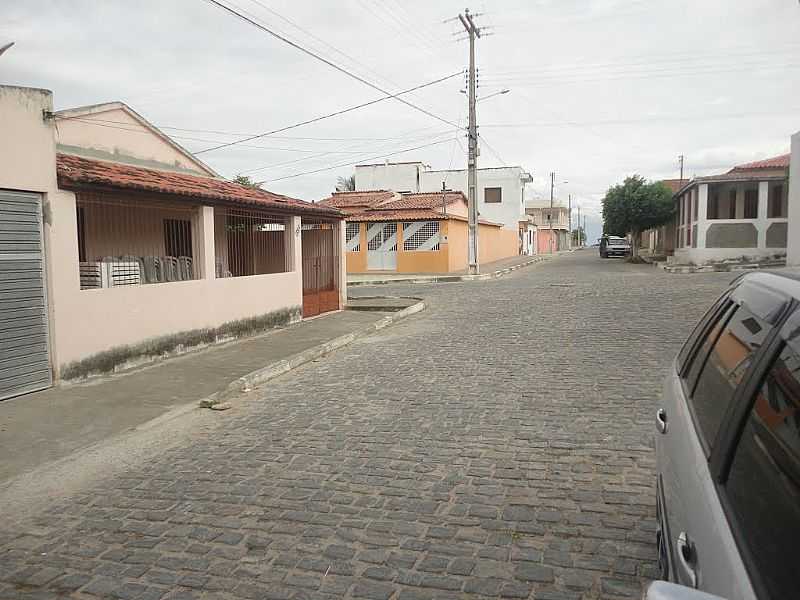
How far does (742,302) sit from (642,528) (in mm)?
1901

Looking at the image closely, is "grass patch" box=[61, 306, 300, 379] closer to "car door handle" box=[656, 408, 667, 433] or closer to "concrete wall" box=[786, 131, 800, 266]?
"car door handle" box=[656, 408, 667, 433]

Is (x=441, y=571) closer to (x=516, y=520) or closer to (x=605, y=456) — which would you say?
(x=516, y=520)

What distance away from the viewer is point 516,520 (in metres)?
4.13

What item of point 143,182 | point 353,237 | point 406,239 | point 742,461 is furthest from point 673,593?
point 353,237

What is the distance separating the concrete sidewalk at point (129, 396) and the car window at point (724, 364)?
5.21 meters

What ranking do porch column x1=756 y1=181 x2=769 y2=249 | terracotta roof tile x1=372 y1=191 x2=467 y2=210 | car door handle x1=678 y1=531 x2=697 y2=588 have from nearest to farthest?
1. car door handle x1=678 y1=531 x2=697 y2=588
2. porch column x1=756 y1=181 x2=769 y2=249
3. terracotta roof tile x1=372 y1=191 x2=467 y2=210

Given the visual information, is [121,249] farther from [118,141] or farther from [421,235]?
[421,235]

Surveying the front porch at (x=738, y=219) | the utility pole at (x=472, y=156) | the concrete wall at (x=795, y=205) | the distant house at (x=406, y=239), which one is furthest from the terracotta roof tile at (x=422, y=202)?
the concrete wall at (x=795, y=205)

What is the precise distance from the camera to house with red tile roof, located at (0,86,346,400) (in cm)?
773

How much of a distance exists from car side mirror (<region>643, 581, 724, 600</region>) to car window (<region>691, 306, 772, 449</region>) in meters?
0.81

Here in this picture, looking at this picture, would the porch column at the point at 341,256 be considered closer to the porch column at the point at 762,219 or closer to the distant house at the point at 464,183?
the porch column at the point at 762,219

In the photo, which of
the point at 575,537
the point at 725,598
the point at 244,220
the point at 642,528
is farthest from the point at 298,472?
the point at 244,220

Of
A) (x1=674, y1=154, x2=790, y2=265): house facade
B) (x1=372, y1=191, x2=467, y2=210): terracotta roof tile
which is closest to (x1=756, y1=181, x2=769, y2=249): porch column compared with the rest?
(x1=674, y1=154, x2=790, y2=265): house facade

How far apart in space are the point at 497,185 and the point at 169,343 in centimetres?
5429
